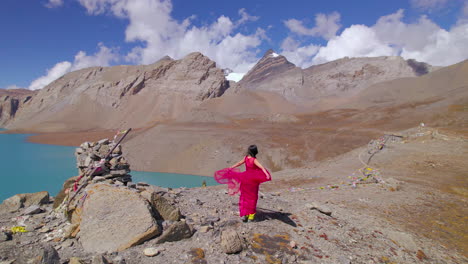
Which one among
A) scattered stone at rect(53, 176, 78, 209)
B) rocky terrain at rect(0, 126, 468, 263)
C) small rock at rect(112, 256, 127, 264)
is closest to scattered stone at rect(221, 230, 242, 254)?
rocky terrain at rect(0, 126, 468, 263)

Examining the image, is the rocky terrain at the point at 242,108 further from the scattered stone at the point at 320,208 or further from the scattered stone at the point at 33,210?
the scattered stone at the point at 33,210

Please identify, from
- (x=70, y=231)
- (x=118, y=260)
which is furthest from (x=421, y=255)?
(x=70, y=231)

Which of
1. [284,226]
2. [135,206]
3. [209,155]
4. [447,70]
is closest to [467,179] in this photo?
[284,226]

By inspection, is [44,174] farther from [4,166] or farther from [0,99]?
[0,99]

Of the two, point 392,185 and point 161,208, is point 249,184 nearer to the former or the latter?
point 161,208

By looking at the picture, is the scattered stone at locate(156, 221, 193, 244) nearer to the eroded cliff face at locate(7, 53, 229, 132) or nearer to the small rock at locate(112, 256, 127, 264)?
the small rock at locate(112, 256, 127, 264)

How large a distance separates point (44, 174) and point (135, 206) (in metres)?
31.2

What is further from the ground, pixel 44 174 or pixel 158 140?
pixel 158 140

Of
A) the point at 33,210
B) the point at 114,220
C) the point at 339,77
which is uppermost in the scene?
the point at 339,77

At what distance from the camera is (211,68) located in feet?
284

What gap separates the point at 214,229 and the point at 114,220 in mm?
1685

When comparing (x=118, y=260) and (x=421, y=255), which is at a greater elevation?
(x=118, y=260)

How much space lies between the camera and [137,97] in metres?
82.6

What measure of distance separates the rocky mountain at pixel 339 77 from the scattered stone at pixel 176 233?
86.1m
